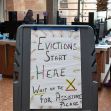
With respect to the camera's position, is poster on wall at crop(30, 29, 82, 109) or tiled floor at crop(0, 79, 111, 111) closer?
poster on wall at crop(30, 29, 82, 109)

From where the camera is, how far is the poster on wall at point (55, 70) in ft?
10.2

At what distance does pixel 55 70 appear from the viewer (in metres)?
3.12

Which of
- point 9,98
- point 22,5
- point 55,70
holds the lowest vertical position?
point 9,98

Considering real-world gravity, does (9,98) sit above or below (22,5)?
below

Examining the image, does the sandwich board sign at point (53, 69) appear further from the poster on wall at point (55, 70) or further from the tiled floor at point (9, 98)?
the tiled floor at point (9, 98)

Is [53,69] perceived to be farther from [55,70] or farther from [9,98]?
[9,98]

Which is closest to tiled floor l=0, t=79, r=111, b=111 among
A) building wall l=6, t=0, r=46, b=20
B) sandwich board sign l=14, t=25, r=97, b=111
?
sandwich board sign l=14, t=25, r=97, b=111

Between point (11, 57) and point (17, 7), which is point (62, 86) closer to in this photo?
point (11, 57)

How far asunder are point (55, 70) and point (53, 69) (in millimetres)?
21

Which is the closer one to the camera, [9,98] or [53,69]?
[53,69]

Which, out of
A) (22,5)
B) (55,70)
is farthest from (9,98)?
(22,5)

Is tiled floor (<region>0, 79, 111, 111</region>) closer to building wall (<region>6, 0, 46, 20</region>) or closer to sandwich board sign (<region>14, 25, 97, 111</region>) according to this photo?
sandwich board sign (<region>14, 25, 97, 111</region>)

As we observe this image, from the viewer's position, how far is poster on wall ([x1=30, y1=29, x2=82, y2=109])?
3094 millimetres

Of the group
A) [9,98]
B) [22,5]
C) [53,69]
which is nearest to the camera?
[53,69]
